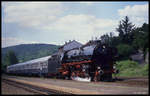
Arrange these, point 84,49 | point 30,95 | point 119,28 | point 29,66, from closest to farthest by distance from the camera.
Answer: point 119,28, point 30,95, point 84,49, point 29,66

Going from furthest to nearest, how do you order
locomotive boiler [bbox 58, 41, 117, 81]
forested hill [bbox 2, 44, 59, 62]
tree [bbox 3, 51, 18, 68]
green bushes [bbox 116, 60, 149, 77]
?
tree [bbox 3, 51, 18, 68] → green bushes [bbox 116, 60, 149, 77] → forested hill [bbox 2, 44, 59, 62] → locomotive boiler [bbox 58, 41, 117, 81]

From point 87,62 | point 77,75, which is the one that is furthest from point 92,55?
point 77,75

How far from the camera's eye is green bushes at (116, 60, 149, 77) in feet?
86.8

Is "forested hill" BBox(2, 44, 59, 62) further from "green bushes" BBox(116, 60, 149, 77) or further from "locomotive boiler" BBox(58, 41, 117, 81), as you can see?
"green bushes" BBox(116, 60, 149, 77)

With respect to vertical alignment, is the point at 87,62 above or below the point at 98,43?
below

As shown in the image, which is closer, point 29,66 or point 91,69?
point 91,69

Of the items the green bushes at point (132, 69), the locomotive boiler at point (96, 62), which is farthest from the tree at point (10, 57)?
the locomotive boiler at point (96, 62)

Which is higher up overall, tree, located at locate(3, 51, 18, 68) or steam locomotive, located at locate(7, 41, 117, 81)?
tree, located at locate(3, 51, 18, 68)

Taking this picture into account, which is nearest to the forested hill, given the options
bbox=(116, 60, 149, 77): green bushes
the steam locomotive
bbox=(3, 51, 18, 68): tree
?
the steam locomotive

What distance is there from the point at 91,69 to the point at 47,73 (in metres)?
12.7

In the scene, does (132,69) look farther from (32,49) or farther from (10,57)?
(10,57)

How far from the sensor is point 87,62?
2175 centimetres

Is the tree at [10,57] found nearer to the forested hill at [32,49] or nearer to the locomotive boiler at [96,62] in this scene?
the forested hill at [32,49]

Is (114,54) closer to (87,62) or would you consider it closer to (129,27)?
(87,62)
